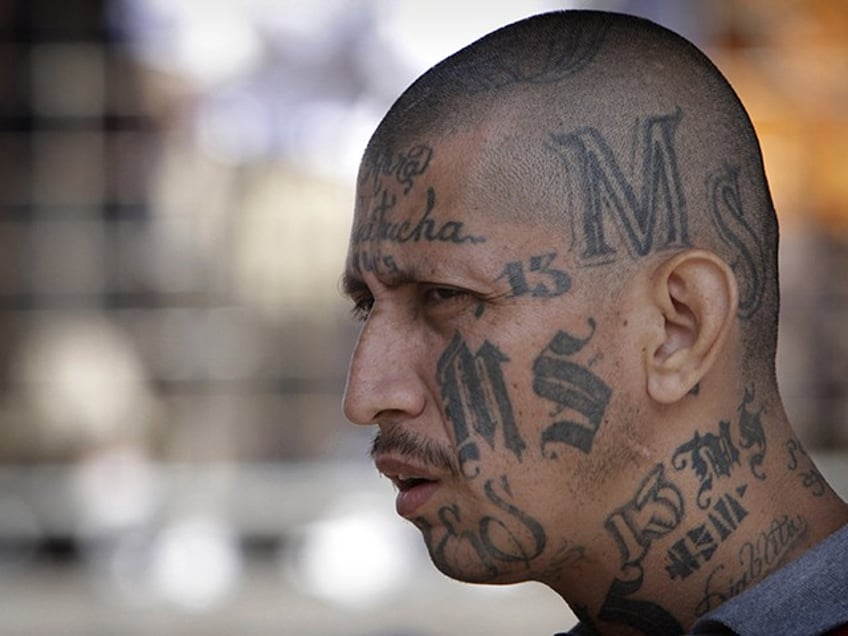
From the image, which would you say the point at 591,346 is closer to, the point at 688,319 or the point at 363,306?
the point at 688,319

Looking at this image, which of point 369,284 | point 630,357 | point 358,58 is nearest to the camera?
point 630,357

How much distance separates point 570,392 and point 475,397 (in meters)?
0.12

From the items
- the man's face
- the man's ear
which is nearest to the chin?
the man's face

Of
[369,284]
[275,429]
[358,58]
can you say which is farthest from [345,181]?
[369,284]

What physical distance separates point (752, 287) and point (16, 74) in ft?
16.3

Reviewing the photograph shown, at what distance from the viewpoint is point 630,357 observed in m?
1.98

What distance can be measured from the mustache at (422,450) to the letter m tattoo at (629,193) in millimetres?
288

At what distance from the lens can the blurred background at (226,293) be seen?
6.27 metres

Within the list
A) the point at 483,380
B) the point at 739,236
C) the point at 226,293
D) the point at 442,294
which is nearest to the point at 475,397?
the point at 483,380

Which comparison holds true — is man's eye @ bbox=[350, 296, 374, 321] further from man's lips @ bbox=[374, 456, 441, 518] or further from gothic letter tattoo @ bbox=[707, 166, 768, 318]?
gothic letter tattoo @ bbox=[707, 166, 768, 318]

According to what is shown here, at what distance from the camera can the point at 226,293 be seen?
255 inches

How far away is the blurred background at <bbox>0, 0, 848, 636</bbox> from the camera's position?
6.27m

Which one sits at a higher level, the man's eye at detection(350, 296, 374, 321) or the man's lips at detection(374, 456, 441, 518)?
the man's eye at detection(350, 296, 374, 321)

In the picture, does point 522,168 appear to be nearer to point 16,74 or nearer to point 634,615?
point 634,615
